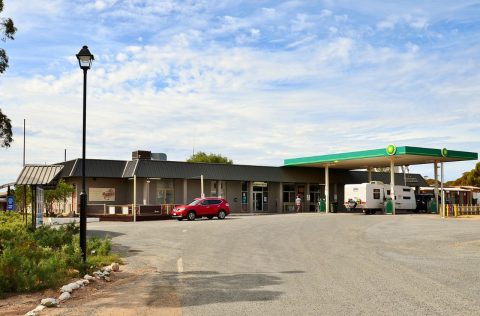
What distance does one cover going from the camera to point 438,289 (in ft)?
32.7

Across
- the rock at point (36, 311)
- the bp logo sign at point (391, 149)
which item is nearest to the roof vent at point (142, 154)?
the bp logo sign at point (391, 149)

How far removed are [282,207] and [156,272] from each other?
4266cm

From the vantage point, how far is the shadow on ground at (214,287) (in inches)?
359

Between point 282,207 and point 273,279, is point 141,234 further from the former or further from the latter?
point 282,207

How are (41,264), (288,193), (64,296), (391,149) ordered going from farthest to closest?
(288,193)
(391,149)
(41,264)
(64,296)

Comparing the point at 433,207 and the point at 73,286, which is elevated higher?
the point at 433,207

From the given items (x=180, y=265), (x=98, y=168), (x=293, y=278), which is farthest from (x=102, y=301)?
(x=98, y=168)

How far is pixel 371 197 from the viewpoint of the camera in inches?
1756

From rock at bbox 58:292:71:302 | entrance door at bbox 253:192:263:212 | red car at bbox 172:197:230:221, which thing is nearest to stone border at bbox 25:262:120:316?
rock at bbox 58:292:71:302

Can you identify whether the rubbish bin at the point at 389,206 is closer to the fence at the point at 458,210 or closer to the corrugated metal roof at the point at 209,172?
the fence at the point at 458,210

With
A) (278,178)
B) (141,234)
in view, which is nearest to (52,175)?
(141,234)

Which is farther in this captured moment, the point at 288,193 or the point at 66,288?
the point at 288,193

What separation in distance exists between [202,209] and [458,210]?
70.1ft

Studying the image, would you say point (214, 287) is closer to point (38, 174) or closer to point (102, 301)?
point (102, 301)
